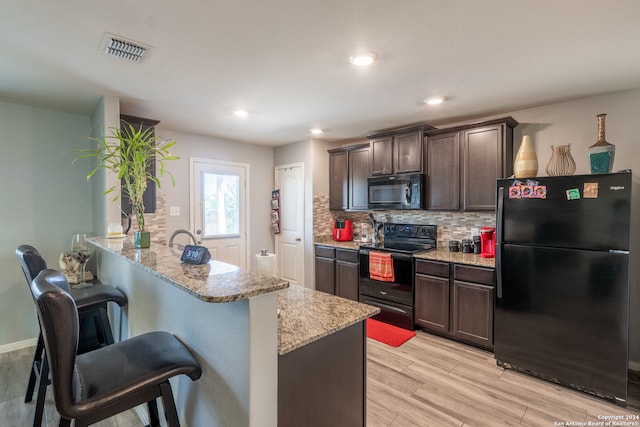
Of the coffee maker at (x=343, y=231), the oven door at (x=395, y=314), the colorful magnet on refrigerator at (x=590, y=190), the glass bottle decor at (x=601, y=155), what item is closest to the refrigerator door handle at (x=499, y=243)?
the colorful magnet on refrigerator at (x=590, y=190)

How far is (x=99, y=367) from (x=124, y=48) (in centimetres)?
182

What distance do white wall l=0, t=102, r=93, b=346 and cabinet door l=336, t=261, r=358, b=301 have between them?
3.00 meters

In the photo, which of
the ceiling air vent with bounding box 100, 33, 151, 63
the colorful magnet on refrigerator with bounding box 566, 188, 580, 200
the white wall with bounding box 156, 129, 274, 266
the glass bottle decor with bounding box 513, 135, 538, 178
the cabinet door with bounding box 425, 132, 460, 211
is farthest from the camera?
the white wall with bounding box 156, 129, 274, 266

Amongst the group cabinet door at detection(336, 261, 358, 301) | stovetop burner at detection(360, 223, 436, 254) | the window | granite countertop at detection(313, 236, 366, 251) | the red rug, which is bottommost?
the red rug

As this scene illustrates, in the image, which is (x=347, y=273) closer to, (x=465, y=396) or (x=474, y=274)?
(x=474, y=274)

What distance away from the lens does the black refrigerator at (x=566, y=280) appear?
219 centimetres

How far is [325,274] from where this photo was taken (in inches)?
172

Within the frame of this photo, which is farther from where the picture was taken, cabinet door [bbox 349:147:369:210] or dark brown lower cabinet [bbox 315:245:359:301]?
cabinet door [bbox 349:147:369:210]

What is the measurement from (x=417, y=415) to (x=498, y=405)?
61 cm

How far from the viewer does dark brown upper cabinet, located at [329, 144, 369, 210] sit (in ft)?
14.0

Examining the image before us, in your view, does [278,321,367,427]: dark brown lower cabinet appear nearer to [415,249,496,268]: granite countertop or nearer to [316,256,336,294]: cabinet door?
[415,249,496,268]: granite countertop

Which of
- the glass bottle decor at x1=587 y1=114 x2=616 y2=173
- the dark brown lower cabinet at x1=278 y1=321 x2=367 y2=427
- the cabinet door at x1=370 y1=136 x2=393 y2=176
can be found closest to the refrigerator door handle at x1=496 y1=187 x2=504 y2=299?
the glass bottle decor at x1=587 y1=114 x2=616 y2=173

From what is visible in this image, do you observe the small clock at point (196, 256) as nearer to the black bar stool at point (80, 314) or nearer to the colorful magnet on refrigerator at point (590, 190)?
the black bar stool at point (80, 314)

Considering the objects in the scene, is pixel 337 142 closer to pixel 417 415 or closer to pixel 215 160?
pixel 215 160
